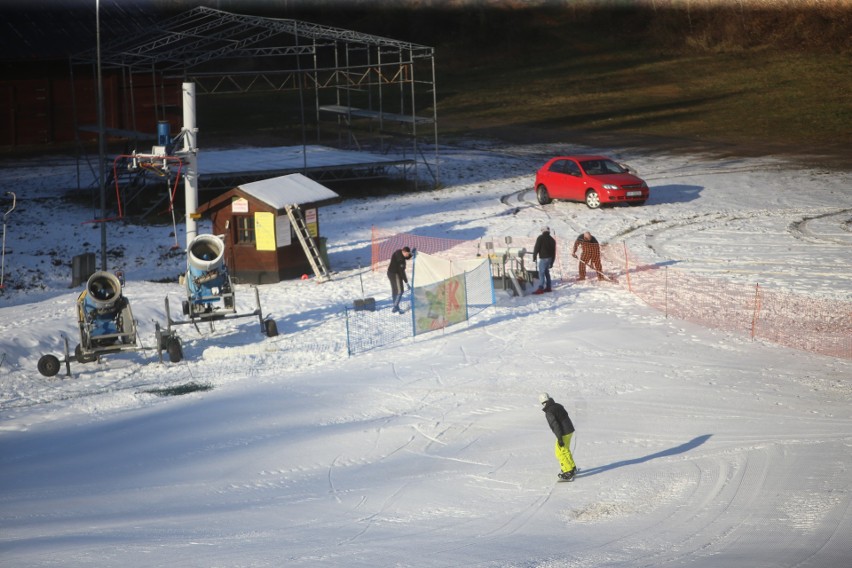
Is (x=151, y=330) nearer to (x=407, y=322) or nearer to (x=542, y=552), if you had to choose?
(x=407, y=322)

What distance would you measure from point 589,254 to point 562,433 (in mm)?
10968

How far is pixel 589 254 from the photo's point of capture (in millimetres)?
25672

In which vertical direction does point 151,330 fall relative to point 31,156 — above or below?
below

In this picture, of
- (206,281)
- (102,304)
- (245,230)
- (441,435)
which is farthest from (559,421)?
(245,230)

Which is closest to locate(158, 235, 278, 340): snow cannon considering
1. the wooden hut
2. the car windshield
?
the wooden hut

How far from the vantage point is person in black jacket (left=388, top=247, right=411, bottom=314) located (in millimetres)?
23656

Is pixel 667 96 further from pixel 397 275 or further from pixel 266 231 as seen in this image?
pixel 397 275

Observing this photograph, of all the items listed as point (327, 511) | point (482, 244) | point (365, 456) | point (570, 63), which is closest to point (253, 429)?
point (365, 456)

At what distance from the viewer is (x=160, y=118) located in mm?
46375

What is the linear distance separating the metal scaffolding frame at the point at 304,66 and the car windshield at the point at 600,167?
16.2 ft

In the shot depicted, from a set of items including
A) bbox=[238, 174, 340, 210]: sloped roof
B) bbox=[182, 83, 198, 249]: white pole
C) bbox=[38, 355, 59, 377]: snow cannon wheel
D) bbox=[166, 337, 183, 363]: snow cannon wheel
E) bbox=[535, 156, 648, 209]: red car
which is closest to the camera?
bbox=[38, 355, 59, 377]: snow cannon wheel

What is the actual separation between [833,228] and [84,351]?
62.0 ft

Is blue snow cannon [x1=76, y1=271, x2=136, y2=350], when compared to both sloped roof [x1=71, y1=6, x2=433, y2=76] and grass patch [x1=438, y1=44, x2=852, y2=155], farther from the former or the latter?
grass patch [x1=438, y1=44, x2=852, y2=155]

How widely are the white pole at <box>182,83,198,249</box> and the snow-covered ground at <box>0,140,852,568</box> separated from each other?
1941 millimetres
